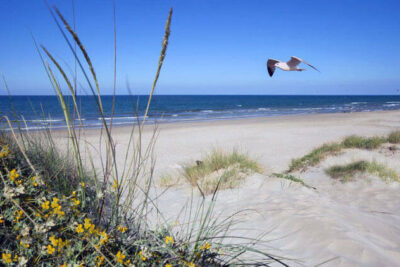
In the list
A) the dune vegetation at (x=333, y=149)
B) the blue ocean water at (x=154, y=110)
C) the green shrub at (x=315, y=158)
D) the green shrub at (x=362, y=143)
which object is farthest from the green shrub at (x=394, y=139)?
the blue ocean water at (x=154, y=110)

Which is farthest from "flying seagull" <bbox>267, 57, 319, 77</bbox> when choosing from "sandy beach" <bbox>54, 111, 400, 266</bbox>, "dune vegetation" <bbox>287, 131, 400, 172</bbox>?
"dune vegetation" <bbox>287, 131, 400, 172</bbox>

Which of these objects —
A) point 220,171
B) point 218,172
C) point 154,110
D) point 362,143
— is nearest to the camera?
point 154,110

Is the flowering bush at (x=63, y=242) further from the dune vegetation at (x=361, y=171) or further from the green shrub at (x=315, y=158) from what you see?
the green shrub at (x=315, y=158)

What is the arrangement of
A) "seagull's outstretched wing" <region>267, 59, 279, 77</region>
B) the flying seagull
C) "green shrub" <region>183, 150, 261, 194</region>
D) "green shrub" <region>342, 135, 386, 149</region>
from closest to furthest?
1. the flying seagull
2. "seagull's outstretched wing" <region>267, 59, 279, 77</region>
3. "green shrub" <region>183, 150, 261, 194</region>
4. "green shrub" <region>342, 135, 386, 149</region>

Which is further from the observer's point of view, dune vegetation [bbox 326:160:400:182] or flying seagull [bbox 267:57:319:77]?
dune vegetation [bbox 326:160:400:182]

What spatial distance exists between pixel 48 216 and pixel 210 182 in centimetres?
309

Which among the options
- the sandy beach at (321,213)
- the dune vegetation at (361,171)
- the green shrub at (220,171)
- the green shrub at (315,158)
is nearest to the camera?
the sandy beach at (321,213)

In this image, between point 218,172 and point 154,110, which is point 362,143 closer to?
point 218,172

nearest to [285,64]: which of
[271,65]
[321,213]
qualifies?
[271,65]

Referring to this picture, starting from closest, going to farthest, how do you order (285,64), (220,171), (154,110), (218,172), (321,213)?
1. (285,64)
2. (154,110)
3. (321,213)
4. (218,172)
5. (220,171)

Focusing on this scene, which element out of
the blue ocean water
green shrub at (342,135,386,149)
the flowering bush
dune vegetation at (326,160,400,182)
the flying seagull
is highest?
the flying seagull

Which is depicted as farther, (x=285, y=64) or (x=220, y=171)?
(x=220, y=171)

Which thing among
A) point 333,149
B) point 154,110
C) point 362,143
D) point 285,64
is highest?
point 285,64

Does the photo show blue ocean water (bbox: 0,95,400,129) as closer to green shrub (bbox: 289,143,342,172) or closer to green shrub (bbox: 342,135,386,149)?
green shrub (bbox: 289,143,342,172)
